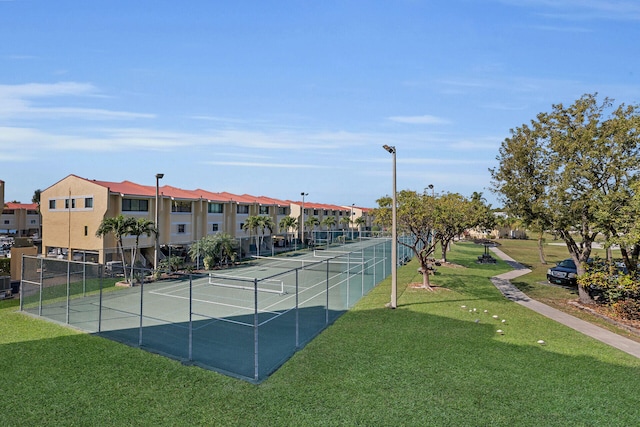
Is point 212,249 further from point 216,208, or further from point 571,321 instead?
point 571,321

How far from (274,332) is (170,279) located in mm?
15201

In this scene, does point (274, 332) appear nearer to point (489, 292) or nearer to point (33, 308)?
point (33, 308)

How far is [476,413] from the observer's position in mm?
7520

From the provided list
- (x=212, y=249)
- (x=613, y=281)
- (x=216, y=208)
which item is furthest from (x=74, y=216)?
(x=613, y=281)

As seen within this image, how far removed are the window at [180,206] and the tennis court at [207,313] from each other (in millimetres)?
9177

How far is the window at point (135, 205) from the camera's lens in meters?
28.7

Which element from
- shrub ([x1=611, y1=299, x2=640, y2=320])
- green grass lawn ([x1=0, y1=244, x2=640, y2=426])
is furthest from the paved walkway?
shrub ([x1=611, y1=299, x2=640, y2=320])

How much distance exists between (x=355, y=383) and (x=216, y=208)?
32.7 metres

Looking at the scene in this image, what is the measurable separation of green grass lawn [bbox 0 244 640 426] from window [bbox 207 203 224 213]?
990 inches

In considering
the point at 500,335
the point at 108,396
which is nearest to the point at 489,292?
the point at 500,335

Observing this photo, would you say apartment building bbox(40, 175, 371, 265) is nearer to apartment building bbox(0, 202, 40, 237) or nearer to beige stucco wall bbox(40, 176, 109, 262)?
beige stucco wall bbox(40, 176, 109, 262)

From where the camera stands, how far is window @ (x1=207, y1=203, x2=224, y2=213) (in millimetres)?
38062

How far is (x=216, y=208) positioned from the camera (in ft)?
128

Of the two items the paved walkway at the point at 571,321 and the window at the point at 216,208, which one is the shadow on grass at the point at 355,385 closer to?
the paved walkway at the point at 571,321
